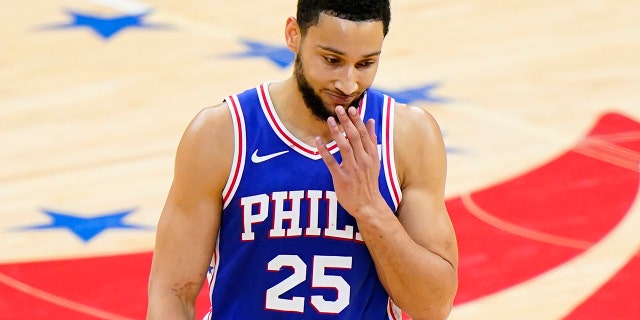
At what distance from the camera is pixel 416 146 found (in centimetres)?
329

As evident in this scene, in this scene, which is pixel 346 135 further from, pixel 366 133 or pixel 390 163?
pixel 390 163

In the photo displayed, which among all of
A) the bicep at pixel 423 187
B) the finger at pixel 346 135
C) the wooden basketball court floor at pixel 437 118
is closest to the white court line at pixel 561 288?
the wooden basketball court floor at pixel 437 118

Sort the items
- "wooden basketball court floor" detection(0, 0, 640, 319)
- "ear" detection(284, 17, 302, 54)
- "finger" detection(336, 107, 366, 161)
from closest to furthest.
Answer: "finger" detection(336, 107, 366, 161), "ear" detection(284, 17, 302, 54), "wooden basketball court floor" detection(0, 0, 640, 319)

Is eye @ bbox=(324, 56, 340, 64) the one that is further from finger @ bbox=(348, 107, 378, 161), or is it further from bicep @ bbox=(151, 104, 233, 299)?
bicep @ bbox=(151, 104, 233, 299)

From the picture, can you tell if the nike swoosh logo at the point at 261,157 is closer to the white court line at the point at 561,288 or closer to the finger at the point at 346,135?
the finger at the point at 346,135

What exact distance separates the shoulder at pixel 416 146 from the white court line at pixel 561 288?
188 centimetres

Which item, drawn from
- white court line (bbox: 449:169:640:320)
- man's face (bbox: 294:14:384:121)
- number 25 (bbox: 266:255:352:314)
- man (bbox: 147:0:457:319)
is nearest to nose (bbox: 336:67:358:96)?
man's face (bbox: 294:14:384:121)

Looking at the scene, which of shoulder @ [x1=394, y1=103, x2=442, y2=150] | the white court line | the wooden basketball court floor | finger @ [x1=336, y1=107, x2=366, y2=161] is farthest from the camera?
the wooden basketball court floor

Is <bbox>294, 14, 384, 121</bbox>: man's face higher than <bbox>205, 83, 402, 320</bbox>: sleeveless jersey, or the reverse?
<bbox>294, 14, 384, 121</bbox>: man's face

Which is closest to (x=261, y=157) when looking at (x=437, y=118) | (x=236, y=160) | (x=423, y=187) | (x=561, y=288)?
(x=236, y=160)

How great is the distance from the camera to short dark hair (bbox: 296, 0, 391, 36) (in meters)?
3.07

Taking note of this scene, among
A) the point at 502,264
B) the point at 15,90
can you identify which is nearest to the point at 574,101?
the point at 502,264

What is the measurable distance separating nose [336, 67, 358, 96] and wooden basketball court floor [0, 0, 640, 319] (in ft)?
7.35

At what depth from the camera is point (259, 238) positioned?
3.25 metres
